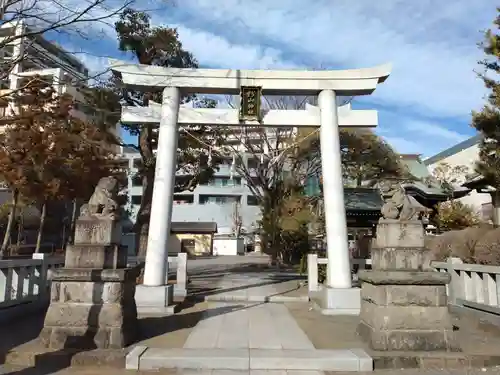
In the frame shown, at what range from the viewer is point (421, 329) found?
638 centimetres

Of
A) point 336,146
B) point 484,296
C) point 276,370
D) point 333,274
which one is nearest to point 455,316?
point 484,296

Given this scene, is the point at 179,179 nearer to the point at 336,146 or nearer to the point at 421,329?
the point at 336,146

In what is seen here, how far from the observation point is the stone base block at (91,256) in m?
6.73

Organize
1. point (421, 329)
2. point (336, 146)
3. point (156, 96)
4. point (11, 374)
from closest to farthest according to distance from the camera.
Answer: point (11, 374)
point (421, 329)
point (336, 146)
point (156, 96)

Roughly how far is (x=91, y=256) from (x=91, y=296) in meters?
0.64

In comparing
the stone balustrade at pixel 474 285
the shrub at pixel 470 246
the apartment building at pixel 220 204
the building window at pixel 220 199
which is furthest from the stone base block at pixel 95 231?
the building window at pixel 220 199

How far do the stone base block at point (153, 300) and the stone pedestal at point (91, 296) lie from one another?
312 cm

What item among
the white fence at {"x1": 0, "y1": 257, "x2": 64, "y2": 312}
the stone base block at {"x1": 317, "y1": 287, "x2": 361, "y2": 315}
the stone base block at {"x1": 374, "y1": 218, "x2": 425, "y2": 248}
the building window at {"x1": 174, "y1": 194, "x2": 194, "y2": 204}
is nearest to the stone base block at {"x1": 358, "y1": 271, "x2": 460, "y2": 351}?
the stone base block at {"x1": 374, "y1": 218, "x2": 425, "y2": 248}

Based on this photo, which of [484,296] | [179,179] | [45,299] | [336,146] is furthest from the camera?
[179,179]

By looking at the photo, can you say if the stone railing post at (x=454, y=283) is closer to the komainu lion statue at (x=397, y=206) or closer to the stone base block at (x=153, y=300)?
the komainu lion statue at (x=397, y=206)

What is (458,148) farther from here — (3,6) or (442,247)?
(3,6)

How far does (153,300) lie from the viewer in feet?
33.2

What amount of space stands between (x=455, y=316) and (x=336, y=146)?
199 inches

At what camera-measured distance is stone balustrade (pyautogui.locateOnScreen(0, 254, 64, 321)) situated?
28.6 feet
